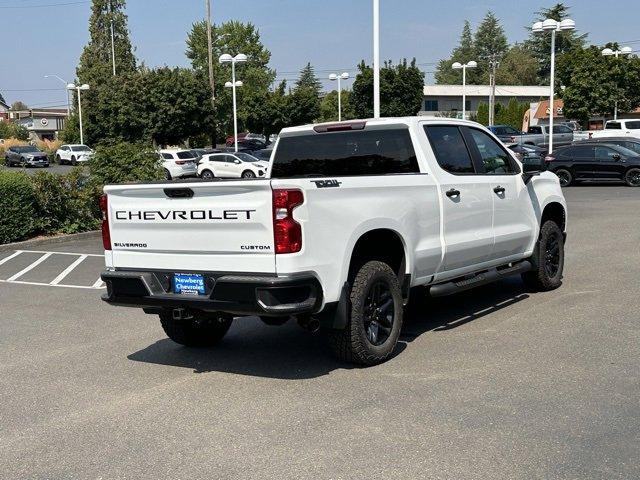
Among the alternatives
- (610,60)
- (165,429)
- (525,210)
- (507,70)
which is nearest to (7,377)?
(165,429)

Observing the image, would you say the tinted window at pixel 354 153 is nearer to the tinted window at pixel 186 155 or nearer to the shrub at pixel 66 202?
the shrub at pixel 66 202

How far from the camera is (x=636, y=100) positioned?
52.8m

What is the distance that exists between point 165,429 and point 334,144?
11.1ft

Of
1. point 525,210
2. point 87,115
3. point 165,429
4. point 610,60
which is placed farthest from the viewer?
point 87,115

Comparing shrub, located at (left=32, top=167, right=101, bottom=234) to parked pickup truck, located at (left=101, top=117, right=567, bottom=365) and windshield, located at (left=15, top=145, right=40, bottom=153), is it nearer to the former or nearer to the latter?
parked pickup truck, located at (left=101, top=117, right=567, bottom=365)

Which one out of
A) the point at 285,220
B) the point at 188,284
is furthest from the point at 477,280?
the point at 188,284

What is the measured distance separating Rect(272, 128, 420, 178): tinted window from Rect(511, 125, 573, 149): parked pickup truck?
4056 cm

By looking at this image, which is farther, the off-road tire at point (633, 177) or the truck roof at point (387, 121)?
the off-road tire at point (633, 177)

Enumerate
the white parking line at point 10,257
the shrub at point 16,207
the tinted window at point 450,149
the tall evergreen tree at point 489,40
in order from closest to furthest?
1. the tinted window at point 450,149
2. the white parking line at point 10,257
3. the shrub at point 16,207
4. the tall evergreen tree at point 489,40

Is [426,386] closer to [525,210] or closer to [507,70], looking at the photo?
[525,210]

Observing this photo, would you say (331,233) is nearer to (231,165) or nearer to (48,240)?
(48,240)

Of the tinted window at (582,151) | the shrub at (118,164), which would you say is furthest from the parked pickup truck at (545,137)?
the shrub at (118,164)

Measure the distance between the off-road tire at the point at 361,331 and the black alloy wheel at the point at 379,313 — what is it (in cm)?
4

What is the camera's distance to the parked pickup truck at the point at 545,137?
46.9 m
